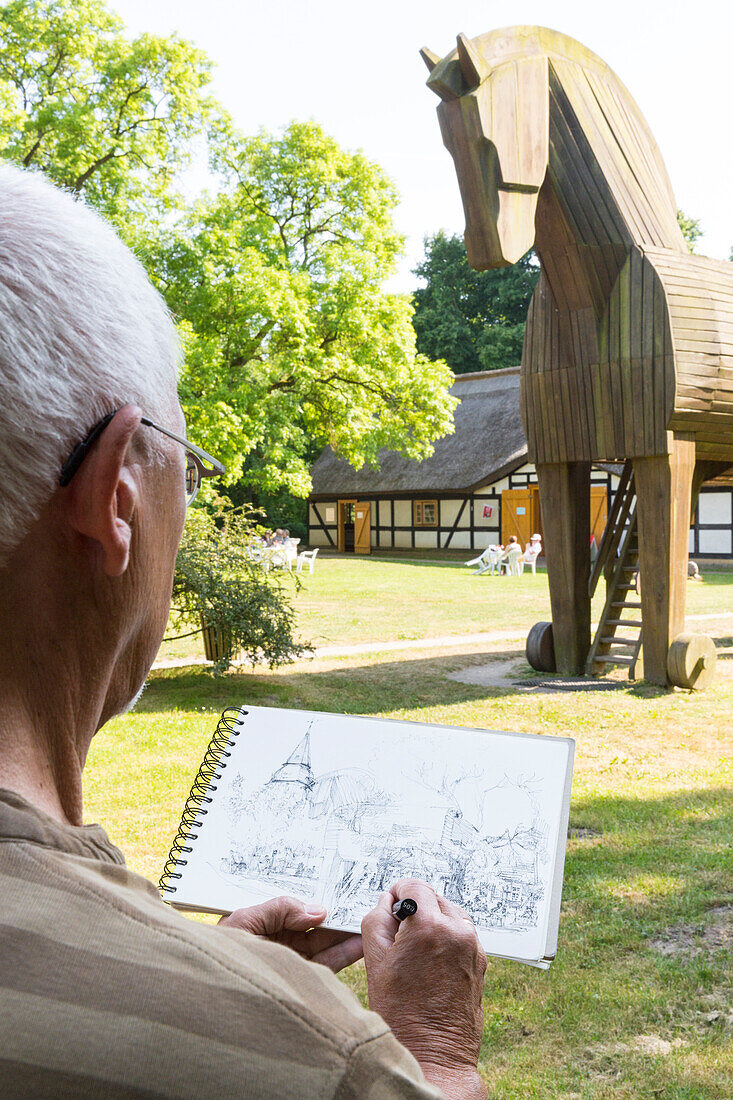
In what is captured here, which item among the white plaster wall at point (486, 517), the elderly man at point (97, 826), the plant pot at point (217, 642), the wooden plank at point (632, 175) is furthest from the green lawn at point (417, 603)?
the elderly man at point (97, 826)

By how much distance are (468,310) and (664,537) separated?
41719mm

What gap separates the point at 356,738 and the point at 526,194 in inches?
213

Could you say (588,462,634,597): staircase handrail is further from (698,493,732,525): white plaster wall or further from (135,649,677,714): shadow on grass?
(698,493,732,525): white plaster wall

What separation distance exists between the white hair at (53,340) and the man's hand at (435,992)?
0.72 metres

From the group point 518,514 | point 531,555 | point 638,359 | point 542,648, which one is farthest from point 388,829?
point 518,514

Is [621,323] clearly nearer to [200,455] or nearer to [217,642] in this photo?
[217,642]

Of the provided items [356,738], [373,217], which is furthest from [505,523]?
[356,738]

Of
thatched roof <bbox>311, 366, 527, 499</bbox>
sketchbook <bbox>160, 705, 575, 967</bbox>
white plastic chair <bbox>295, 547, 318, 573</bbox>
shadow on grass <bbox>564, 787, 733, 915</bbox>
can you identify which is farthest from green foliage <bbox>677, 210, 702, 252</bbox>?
sketchbook <bbox>160, 705, 575, 967</bbox>

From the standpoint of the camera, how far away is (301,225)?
23500 millimetres

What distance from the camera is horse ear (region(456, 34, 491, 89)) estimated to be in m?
6.07

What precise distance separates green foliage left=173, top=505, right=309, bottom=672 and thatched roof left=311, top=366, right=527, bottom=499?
20323 millimetres

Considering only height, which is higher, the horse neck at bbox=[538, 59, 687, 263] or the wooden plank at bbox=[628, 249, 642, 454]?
the horse neck at bbox=[538, 59, 687, 263]

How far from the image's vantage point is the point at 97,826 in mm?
953

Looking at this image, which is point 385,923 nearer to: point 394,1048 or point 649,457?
point 394,1048
